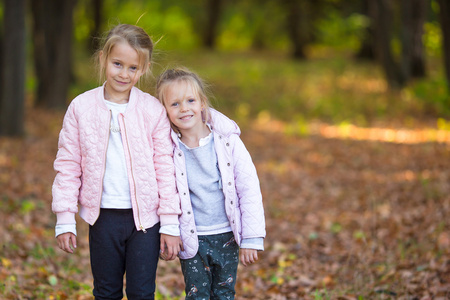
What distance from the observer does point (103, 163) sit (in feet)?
9.63

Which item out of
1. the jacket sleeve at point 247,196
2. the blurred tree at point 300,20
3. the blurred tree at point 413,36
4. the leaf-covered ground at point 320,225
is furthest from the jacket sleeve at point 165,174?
the blurred tree at point 300,20

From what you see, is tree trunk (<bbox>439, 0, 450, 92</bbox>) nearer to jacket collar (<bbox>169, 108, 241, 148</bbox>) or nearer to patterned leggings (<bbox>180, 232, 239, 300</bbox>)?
jacket collar (<bbox>169, 108, 241, 148</bbox>)

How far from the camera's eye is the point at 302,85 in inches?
755

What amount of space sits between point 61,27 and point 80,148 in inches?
485

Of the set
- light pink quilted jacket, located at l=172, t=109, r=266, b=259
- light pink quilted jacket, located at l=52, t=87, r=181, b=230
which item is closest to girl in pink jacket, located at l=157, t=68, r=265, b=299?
light pink quilted jacket, located at l=172, t=109, r=266, b=259

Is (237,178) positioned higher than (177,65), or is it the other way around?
(177,65)

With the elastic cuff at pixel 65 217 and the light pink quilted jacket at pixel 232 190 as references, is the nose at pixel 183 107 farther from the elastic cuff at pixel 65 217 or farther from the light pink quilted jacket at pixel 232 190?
the elastic cuff at pixel 65 217

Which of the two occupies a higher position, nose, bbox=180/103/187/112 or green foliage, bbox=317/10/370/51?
green foliage, bbox=317/10/370/51

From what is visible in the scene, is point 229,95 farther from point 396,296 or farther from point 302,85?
point 396,296

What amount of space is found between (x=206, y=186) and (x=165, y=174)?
267 millimetres

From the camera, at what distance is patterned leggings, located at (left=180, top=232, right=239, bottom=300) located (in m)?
3.15

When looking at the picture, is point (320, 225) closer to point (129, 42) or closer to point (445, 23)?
point (129, 42)

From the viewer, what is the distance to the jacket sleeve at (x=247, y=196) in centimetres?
310

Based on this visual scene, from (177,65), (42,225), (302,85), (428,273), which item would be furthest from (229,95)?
(177,65)
